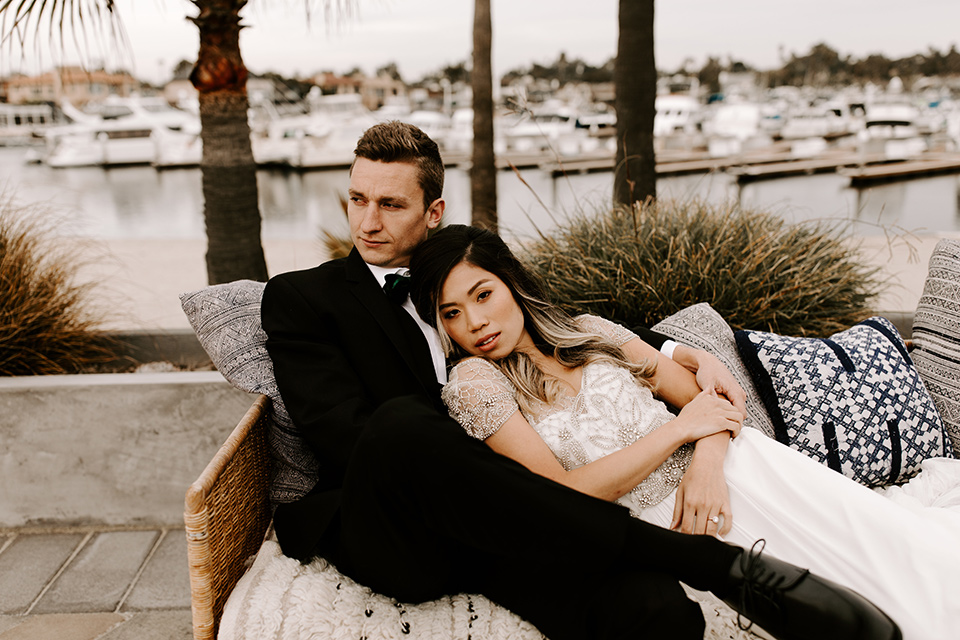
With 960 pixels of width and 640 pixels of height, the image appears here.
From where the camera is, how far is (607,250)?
3033 mm

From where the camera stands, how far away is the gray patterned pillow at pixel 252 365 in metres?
1.93

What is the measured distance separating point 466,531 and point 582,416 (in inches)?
21.2

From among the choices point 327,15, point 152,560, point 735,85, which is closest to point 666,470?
point 152,560

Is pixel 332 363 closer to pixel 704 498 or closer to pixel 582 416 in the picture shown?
pixel 582 416

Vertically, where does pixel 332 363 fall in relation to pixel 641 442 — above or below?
above

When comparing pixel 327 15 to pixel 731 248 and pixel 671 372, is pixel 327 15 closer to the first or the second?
pixel 731 248

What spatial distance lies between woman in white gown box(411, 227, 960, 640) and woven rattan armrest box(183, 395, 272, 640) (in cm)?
58

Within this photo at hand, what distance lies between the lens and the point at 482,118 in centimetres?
561

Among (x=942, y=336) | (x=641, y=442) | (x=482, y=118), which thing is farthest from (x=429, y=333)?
(x=482, y=118)

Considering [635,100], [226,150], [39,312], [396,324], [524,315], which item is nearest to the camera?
[396,324]

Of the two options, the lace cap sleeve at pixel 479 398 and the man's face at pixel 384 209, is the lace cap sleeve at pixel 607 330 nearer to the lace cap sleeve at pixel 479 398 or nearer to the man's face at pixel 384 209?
the lace cap sleeve at pixel 479 398

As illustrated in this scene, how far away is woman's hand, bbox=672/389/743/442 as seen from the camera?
177 centimetres

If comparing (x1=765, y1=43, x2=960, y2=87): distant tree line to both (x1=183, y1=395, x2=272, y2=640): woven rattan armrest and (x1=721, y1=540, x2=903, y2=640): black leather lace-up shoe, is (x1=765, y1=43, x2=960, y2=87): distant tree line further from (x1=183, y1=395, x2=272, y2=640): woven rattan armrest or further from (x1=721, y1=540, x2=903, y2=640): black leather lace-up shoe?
(x1=183, y1=395, x2=272, y2=640): woven rattan armrest

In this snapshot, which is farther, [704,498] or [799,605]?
[704,498]
